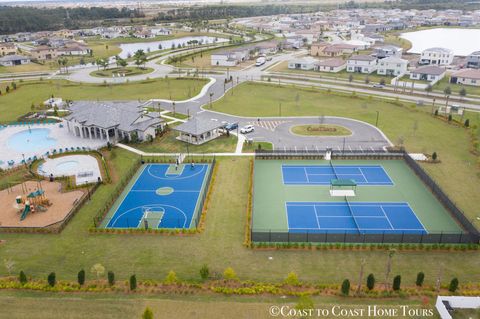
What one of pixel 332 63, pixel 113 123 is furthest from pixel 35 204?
pixel 332 63

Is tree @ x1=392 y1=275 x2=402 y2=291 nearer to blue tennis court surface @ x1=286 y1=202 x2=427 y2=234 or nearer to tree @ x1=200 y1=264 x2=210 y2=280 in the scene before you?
blue tennis court surface @ x1=286 y1=202 x2=427 y2=234

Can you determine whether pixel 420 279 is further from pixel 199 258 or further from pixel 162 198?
pixel 162 198

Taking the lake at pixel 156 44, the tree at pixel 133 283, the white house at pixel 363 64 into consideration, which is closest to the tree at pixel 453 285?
the tree at pixel 133 283

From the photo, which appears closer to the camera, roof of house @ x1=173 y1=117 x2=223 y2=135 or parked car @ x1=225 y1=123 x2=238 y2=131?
roof of house @ x1=173 y1=117 x2=223 y2=135

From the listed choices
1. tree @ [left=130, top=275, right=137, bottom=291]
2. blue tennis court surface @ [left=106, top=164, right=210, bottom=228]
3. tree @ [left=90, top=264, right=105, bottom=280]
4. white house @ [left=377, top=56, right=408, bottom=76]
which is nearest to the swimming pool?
blue tennis court surface @ [left=106, top=164, right=210, bottom=228]

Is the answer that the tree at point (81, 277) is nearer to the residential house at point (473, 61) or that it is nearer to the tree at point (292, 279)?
the tree at point (292, 279)
